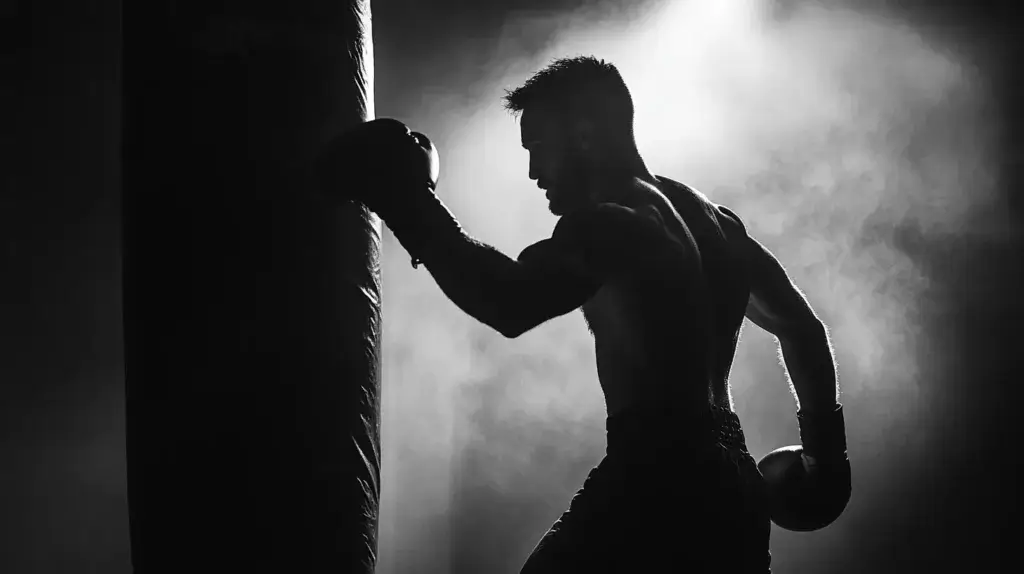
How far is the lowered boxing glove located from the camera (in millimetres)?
1230

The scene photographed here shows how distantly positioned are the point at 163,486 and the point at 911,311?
4825 millimetres

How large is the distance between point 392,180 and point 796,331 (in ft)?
2.31

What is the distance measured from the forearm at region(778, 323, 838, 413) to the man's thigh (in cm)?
32

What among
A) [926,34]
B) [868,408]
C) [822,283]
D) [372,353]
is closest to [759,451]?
[868,408]

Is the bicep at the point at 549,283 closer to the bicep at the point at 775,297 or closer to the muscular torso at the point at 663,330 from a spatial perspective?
the muscular torso at the point at 663,330

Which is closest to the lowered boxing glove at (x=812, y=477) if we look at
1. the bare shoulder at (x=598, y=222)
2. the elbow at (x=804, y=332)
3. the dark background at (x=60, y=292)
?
the elbow at (x=804, y=332)

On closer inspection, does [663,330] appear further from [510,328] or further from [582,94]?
[582,94]

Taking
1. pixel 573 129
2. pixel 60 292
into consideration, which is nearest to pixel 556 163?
A: pixel 573 129

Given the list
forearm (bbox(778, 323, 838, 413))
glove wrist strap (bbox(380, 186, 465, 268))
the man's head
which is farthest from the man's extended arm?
glove wrist strap (bbox(380, 186, 465, 268))

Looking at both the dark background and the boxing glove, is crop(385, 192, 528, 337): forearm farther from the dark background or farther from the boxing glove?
the dark background

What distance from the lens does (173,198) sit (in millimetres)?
1046


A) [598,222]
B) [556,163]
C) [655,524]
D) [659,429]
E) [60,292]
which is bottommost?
[655,524]

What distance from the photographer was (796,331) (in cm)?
129

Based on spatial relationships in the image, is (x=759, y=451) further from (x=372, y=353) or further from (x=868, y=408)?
(x=372, y=353)
